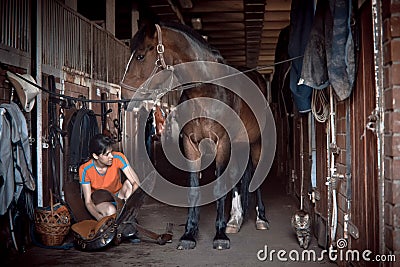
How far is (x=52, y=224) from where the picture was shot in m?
3.74

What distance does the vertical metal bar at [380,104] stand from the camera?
228 centimetres

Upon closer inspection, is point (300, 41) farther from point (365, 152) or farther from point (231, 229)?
point (231, 229)

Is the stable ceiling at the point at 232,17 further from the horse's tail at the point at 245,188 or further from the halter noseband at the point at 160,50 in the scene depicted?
the halter noseband at the point at 160,50

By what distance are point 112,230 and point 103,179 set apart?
2.07ft

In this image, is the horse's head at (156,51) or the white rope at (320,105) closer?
the white rope at (320,105)

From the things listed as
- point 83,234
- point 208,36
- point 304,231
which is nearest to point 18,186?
point 83,234

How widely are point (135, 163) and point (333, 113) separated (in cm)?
421

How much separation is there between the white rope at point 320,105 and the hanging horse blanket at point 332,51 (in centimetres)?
32

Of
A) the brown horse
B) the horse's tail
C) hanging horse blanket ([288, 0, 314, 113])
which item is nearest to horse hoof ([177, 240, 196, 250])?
the brown horse

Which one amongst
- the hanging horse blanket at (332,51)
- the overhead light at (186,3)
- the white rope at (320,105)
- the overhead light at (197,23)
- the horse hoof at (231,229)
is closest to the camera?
the hanging horse blanket at (332,51)

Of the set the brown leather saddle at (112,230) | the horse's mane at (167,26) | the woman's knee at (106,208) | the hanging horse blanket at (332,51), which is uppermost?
the horse's mane at (167,26)

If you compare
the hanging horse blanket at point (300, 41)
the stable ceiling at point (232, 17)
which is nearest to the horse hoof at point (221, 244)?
the hanging horse blanket at point (300, 41)

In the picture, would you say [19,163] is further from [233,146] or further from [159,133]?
[159,133]

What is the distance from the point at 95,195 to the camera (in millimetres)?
4109
